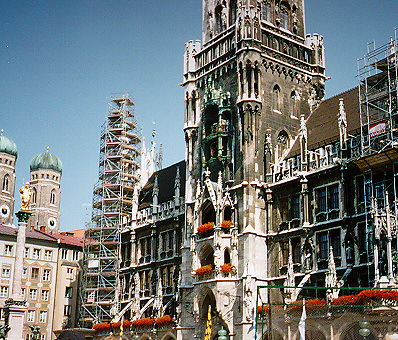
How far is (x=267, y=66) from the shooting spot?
4631 cm

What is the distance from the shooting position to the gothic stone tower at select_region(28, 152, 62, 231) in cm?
12031

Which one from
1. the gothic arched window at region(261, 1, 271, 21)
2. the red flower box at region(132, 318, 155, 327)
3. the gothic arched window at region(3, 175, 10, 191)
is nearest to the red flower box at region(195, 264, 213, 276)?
the red flower box at region(132, 318, 155, 327)

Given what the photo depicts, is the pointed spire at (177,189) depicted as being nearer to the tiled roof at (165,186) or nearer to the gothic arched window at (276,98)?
the tiled roof at (165,186)

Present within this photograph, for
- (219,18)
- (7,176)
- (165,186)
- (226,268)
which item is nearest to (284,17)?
(219,18)

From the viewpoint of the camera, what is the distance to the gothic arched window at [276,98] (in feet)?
152

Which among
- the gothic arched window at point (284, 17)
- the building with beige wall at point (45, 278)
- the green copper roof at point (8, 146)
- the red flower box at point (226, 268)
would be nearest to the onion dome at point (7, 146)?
the green copper roof at point (8, 146)

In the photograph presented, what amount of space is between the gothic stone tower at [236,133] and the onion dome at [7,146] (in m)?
79.4

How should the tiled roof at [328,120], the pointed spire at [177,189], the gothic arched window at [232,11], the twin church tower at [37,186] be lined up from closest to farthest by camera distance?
1. the tiled roof at [328,120]
2. the gothic arched window at [232,11]
3. the pointed spire at [177,189]
4. the twin church tower at [37,186]

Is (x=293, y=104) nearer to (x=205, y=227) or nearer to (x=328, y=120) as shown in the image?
(x=328, y=120)

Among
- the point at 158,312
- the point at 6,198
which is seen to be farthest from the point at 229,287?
the point at 6,198

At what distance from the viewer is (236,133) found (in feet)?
148

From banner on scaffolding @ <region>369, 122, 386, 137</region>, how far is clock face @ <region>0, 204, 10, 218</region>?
93.1 m

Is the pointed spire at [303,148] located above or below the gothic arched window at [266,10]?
below

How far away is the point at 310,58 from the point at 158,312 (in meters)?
23.7
